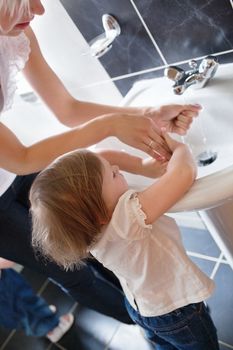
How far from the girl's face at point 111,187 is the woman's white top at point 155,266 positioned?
3 cm

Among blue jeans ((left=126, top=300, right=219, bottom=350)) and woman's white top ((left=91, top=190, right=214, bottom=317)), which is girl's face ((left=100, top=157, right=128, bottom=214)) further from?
blue jeans ((left=126, top=300, right=219, bottom=350))

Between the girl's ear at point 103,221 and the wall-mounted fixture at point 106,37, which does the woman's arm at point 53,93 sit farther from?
the girl's ear at point 103,221

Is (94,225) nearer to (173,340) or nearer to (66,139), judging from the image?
(66,139)

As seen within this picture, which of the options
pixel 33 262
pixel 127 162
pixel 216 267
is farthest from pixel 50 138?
pixel 216 267

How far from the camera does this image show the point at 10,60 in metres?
1.02

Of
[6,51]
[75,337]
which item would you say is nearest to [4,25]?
[6,51]

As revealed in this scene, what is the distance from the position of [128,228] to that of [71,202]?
0.38 feet

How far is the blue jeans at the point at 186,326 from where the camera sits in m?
0.92

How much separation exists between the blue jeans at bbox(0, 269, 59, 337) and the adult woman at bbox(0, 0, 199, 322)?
1.28 feet

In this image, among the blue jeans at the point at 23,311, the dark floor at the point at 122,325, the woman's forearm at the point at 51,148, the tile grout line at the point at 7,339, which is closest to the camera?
the woman's forearm at the point at 51,148

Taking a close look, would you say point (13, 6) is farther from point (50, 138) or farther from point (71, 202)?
point (71, 202)

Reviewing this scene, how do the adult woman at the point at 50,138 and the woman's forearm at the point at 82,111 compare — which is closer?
the adult woman at the point at 50,138

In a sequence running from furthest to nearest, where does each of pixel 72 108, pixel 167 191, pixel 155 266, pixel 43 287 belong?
pixel 43 287 < pixel 72 108 < pixel 155 266 < pixel 167 191

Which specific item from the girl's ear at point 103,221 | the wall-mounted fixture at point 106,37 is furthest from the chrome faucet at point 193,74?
the girl's ear at point 103,221
